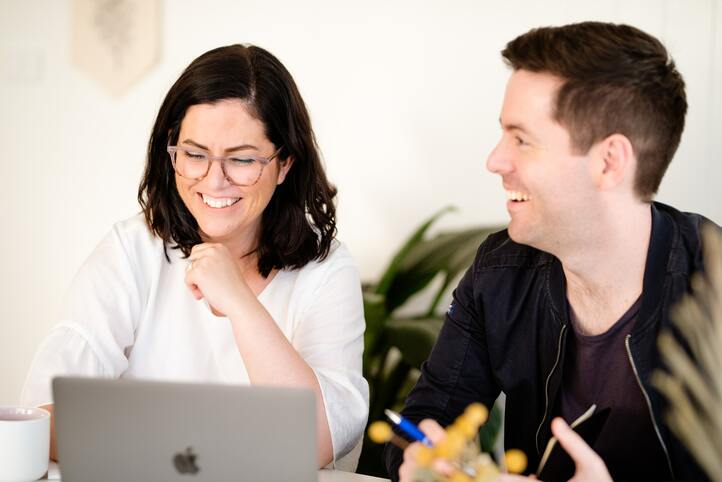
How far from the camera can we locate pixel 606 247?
164 centimetres

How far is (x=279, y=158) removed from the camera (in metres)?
2.02

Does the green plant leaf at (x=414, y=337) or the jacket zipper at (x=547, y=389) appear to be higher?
the jacket zipper at (x=547, y=389)

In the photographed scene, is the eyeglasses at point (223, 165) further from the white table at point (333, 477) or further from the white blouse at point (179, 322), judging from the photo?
the white table at point (333, 477)

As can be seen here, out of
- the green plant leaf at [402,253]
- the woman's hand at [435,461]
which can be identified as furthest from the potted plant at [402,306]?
the woman's hand at [435,461]

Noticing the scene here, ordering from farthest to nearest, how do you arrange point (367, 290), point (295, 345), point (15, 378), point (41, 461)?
point (15, 378)
point (367, 290)
point (295, 345)
point (41, 461)

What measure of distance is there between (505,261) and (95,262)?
2.89ft

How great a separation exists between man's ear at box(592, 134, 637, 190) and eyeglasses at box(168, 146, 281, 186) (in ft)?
2.33

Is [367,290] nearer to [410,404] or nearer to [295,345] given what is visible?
[295,345]

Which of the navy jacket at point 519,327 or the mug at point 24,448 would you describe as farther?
the navy jacket at point 519,327

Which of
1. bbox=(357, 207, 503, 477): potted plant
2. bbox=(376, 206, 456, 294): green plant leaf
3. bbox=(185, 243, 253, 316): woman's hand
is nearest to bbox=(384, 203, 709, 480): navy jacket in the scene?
bbox=(185, 243, 253, 316): woman's hand

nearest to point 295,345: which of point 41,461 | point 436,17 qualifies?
point 41,461

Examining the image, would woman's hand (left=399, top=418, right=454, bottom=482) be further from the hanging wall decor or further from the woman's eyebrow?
the hanging wall decor

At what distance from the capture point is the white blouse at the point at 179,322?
188 cm

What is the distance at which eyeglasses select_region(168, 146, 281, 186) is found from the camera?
190cm
